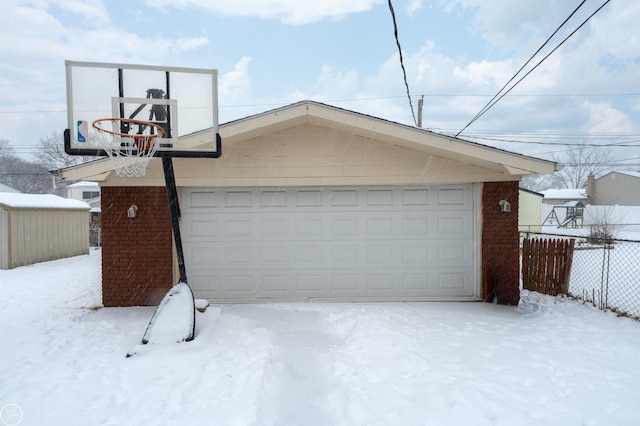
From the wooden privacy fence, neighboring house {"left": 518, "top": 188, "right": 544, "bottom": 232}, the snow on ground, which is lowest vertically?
the snow on ground

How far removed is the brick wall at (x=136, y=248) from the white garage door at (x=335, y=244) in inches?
21.2

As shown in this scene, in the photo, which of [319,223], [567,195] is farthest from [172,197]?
[567,195]

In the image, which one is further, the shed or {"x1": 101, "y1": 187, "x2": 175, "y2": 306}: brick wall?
the shed

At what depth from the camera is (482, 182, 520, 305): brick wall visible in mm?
6461

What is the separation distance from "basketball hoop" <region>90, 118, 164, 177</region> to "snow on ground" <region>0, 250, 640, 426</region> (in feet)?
8.13

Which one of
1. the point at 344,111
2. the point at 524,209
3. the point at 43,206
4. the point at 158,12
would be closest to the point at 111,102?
the point at 344,111

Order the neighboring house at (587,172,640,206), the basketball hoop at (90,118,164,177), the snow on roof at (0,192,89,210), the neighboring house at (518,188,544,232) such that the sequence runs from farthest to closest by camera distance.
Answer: the neighboring house at (587,172,640,206) < the neighboring house at (518,188,544,232) < the snow on roof at (0,192,89,210) < the basketball hoop at (90,118,164,177)

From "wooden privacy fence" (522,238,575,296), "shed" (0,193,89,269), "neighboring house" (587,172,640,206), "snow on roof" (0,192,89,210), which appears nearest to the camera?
"wooden privacy fence" (522,238,575,296)

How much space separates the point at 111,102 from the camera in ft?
15.5

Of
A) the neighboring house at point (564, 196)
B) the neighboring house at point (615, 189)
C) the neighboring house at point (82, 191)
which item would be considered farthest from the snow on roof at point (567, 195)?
the neighboring house at point (82, 191)

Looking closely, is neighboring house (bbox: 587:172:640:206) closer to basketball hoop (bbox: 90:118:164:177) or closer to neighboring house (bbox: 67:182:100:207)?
basketball hoop (bbox: 90:118:164:177)

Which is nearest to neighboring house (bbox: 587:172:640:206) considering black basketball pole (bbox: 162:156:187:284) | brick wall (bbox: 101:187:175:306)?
brick wall (bbox: 101:187:175:306)

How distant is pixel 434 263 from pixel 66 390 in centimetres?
572

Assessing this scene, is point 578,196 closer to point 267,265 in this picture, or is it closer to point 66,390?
point 267,265
